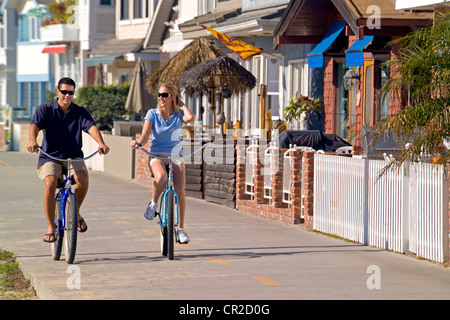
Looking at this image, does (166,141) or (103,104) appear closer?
(166,141)

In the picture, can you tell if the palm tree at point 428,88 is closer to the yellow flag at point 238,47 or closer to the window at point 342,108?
the window at point 342,108

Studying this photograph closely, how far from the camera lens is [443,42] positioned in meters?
10.6

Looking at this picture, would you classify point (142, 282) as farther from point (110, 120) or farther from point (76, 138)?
point (110, 120)

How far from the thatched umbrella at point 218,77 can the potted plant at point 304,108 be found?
0.98 metres

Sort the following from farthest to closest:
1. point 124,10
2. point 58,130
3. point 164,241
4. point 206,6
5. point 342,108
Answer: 1. point 124,10
2. point 206,6
3. point 342,108
4. point 164,241
5. point 58,130

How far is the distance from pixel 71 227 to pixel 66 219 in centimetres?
18

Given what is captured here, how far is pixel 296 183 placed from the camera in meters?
14.5

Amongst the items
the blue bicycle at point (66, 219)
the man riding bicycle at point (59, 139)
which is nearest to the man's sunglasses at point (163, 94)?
the man riding bicycle at point (59, 139)

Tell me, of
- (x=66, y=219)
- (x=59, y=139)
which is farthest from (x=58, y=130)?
(x=66, y=219)

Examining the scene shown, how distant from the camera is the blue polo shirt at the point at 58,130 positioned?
1079 centimetres

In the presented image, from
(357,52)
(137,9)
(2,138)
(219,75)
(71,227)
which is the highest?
Result: (137,9)

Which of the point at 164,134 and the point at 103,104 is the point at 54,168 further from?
the point at 103,104

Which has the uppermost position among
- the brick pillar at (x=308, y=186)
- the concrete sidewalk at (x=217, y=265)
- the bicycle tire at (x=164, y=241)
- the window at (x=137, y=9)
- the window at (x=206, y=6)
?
the window at (x=137, y=9)
